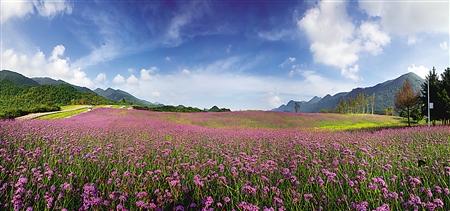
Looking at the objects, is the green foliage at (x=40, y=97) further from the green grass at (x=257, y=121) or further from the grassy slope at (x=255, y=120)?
the green grass at (x=257, y=121)

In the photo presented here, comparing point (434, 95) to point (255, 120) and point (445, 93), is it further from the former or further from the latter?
point (255, 120)

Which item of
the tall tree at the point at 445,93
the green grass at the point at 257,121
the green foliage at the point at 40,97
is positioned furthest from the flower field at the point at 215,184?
the green foliage at the point at 40,97

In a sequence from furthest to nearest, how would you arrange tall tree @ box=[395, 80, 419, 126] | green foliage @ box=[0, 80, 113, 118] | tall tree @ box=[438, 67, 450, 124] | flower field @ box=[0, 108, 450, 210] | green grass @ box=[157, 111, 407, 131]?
1. green foliage @ box=[0, 80, 113, 118]
2. tall tree @ box=[395, 80, 419, 126]
3. green grass @ box=[157, 111, 407, 131]
4. tall tree @ box=[438, 67, 450, 124]
5. flower field @ box=[0, 108, 450, 210]

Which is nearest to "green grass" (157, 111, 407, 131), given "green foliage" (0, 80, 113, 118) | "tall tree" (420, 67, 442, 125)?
"tall tree" (420, 67, 442, 125)

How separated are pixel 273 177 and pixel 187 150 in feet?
8.44

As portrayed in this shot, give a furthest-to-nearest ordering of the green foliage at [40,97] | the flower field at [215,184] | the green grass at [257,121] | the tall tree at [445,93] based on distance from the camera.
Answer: the green foliage at [40,97] → the green grass at [257,121] → the tall tree at [445,93] → the flower field at [215,184]

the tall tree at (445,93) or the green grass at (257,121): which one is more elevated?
the tall tree at (445,93)

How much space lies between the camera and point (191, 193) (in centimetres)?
352

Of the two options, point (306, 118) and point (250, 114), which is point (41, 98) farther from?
point (306, 118)

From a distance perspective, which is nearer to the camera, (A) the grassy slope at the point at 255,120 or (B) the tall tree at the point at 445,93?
(B) the tall tree at the point at 445,93

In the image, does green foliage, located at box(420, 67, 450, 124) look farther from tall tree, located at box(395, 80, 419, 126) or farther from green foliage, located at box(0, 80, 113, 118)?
green foliage, located at box(0, 80, 113, 118)

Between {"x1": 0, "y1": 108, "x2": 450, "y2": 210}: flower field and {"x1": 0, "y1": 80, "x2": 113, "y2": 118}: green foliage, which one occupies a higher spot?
{"x1": 0, "y1": 80, "x2": 113, "y2": 118}: green foliage

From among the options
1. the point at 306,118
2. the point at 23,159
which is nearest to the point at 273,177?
the point at 23,159

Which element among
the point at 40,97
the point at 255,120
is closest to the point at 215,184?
the point at 255,120
